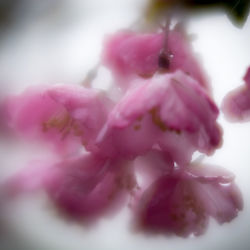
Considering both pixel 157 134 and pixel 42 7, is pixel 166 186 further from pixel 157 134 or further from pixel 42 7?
pixel 42 7

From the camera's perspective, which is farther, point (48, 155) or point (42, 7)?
point (42, 7)

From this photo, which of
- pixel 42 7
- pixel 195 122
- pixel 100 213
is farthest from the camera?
pixel 42 7

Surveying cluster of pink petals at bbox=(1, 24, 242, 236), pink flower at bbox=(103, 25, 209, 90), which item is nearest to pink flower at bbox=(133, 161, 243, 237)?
cluster of pink petals at bbox=(1, 24, 242, 236)

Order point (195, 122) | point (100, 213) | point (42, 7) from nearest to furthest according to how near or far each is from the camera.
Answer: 1. point (195, 122)
2. point (100, 213)
3. point (42, 7)

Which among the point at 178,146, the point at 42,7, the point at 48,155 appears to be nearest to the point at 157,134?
the point at 178,146

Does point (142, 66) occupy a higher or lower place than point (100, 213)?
higher

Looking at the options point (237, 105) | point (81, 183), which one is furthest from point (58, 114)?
point (237, 105)

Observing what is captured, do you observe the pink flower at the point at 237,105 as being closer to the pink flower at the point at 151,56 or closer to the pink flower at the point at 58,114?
the pink flower at the point at 151,56
